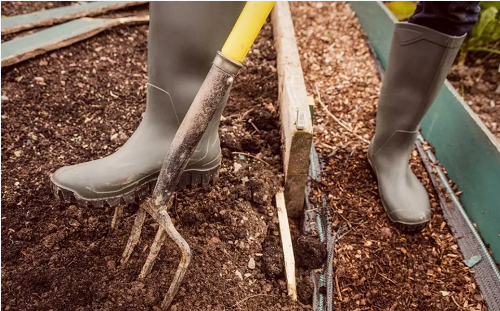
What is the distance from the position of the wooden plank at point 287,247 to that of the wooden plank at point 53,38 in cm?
142

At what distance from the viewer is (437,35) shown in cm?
162

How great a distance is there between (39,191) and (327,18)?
2.38 metres

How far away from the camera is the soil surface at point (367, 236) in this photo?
160 centimetres

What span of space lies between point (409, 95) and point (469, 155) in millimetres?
395

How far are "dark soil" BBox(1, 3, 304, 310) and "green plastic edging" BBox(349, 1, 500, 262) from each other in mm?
761

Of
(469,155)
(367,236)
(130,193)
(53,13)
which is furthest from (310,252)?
(53,13)

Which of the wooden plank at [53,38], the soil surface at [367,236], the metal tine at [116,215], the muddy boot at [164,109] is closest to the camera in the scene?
the muddy boot at [164,109]

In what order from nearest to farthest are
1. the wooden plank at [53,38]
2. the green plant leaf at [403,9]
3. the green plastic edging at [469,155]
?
the green plastic edging at [469,155], the wooden plank at [53,38], the green plant leaf at [403,9]

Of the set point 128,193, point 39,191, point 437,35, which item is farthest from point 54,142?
point 437,35

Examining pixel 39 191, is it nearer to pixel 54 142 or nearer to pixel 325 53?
pixel 54 142

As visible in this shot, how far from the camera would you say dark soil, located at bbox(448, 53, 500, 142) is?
231cm

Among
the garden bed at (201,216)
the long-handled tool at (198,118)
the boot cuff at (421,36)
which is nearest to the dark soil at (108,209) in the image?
the garden bed at (201,216)

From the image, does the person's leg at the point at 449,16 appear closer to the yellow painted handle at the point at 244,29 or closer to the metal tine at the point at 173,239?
the yellow painted handle at the point at 244,29

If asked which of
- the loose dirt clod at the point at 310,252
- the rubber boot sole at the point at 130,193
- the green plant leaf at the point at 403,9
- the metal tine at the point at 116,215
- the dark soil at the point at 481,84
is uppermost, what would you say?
the green plant leaf at the point at 403,9
